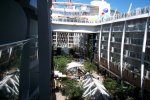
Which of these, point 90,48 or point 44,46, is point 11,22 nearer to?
point 44,46

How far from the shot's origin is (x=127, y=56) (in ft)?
132

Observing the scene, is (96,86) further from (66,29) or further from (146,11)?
(66,29)

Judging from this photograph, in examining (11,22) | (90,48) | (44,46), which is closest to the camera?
(44,46)

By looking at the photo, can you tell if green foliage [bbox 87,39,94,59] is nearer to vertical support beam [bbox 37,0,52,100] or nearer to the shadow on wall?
the shadow on wall

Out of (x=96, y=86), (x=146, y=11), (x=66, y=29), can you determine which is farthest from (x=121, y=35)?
(x=66, y=29)

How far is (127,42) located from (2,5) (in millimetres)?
30059

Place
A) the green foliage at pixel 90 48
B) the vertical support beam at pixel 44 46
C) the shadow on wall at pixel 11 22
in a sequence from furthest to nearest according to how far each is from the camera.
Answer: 1. the green foliage at pixel 90 48
2. the vertical support beam at pixel 44 46
3. the shadow on wall at pixel 11 22

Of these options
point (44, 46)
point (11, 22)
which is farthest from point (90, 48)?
point (44, 46)

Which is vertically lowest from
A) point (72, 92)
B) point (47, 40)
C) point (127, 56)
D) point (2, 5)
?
point (72, 92)

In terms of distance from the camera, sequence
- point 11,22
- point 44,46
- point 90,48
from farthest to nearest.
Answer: point 90,48 → point 11,22 → point 44,46

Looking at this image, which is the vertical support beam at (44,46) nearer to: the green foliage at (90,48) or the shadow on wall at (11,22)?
the shadow on wall at (11,22)

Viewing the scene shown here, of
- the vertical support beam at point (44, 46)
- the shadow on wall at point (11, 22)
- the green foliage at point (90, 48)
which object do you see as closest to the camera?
the shadow on wall at point (11, 22)

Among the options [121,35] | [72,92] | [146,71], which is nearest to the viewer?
[72,92]

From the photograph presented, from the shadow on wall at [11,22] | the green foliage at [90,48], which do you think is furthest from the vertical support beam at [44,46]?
the green foliage at [90,48]
